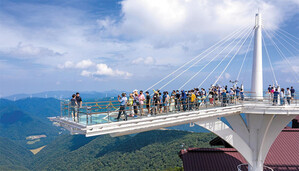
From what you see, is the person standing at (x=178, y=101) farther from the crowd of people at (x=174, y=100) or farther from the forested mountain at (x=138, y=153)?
the forested mountain at (x=138, y=153)

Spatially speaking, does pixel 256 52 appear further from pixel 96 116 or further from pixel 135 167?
pixel 135 167

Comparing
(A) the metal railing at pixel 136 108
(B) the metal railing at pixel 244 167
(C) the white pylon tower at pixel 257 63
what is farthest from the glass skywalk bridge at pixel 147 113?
(B) the metal railing at pixel 244 167

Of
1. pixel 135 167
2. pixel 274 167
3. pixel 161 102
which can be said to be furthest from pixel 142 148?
pixel 161 102

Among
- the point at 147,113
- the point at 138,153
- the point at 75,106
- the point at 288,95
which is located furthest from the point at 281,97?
the point at 138,153

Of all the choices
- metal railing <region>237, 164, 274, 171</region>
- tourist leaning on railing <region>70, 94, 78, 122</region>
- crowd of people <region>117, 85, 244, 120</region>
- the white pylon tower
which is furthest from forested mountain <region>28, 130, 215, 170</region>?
tourist leaning on railing <region>70, 94, 78, 122</region>

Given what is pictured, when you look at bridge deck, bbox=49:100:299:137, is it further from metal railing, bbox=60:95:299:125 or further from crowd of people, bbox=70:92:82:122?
crowd of people, bbox=70:92:82:122
